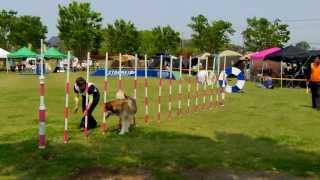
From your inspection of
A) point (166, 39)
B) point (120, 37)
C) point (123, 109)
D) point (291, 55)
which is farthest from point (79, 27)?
point (123, 109)

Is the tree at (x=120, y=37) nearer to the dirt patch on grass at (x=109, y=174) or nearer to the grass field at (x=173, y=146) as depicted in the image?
the grass field at (x=173, y=146)

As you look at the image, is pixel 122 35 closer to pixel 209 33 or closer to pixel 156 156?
pixel 209 33

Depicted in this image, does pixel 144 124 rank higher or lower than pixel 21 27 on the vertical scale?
lower

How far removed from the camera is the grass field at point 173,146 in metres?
9.63

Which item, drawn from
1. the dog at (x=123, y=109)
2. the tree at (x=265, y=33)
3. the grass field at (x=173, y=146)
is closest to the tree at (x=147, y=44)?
the tree at (x=265, y=33)

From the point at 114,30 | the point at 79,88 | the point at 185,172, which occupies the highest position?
the point at 114,30

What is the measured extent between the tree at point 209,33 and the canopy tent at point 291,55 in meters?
34.0

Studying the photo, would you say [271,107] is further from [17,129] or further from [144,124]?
[17,129]

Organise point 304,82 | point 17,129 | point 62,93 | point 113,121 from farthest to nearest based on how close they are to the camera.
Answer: point 304,82
point 62,93
point 113,121
point 17,129

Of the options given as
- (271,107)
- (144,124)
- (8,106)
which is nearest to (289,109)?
(271,107)

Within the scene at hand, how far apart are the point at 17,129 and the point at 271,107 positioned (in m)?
10.8

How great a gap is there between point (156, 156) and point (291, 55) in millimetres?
28349

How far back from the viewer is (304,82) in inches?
1485

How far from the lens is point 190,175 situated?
360 inches
